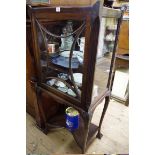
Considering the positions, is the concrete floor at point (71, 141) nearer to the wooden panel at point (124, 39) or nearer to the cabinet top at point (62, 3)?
the wooden panel at point (124, 39)

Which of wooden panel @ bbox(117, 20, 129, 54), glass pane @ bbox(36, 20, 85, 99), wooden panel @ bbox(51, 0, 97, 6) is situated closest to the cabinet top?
wooden panel @ bbox(51, 0, 97, 6)

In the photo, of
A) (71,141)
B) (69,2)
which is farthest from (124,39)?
(71,141)

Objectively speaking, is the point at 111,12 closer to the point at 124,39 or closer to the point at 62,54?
the point at 62,54

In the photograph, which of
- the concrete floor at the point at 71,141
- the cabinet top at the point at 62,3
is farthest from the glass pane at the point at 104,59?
the concrete floor at the point at 71,141

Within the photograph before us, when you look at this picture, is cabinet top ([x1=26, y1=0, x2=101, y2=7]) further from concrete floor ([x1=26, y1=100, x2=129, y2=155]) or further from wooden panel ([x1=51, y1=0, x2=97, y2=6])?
concrete floor ([x1=26, y1=100, x2=129, y2=155])

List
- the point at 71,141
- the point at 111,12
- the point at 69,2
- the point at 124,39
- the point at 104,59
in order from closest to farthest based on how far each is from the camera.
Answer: the point at 111,12
the point at 104,59
the point at 69,2
the point at 71,141
the point at 124,39

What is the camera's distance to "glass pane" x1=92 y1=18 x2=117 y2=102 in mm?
961

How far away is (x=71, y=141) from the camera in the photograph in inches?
55.1

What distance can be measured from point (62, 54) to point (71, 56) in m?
0.17

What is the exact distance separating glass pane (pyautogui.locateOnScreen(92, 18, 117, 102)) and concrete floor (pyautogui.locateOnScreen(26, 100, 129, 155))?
53cm

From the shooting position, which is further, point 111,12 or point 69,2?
point 69,2
